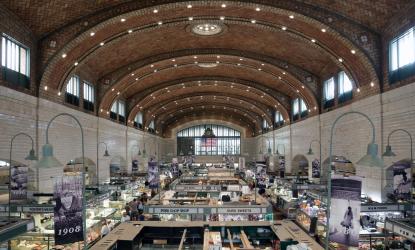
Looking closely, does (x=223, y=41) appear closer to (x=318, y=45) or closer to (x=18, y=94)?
(x=318, y=45)

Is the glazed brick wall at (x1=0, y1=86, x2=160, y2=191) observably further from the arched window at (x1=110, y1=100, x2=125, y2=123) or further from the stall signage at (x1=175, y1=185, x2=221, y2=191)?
the stall signage at (x1=175, y1=185, x2=221, y2=191)

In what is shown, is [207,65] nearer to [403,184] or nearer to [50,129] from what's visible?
[50,129]

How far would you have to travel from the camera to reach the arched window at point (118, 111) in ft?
102

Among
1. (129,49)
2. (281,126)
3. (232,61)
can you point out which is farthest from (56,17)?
(281,126)

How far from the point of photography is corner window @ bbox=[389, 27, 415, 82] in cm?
1477

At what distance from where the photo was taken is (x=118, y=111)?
107 feet

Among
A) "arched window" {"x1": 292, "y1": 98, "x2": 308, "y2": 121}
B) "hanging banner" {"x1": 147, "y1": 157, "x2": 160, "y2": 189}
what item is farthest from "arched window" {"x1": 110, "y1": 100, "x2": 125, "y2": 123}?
"arched window" {"x1": 292, "y1": 98, "x2": 308, "y2": 121}

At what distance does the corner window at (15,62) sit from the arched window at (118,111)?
1353 centimetres

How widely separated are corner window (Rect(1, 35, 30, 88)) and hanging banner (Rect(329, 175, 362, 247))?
43.4 feet

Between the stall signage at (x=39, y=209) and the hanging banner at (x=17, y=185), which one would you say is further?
the hanging banner at (x=17, y=185)

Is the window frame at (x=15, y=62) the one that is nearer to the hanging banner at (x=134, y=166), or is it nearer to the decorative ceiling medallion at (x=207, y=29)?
the decorative ceiling medallion at (x=207, y=29)

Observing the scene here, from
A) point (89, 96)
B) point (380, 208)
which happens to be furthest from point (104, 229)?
point (89, 96)

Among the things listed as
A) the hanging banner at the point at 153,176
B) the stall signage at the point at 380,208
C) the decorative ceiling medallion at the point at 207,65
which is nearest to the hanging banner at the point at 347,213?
the stall signage at the point at 380,208

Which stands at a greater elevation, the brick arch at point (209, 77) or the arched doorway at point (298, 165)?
the brick arch at point (209, 77)
